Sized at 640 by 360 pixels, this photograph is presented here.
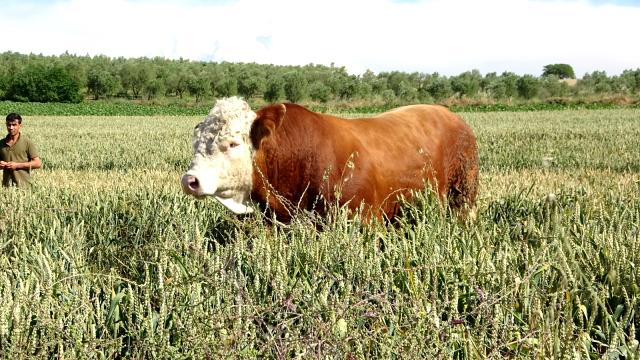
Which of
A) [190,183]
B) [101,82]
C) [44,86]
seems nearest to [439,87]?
[101,82]

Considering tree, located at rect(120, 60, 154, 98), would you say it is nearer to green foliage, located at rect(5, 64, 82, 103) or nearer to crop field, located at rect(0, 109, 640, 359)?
green foliage, located at rect(5, 64, 82, 103)

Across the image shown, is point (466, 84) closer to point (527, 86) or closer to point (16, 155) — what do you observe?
point (527, 86)

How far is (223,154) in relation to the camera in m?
5.00

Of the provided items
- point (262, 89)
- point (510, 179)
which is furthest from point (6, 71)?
point (510, 179)

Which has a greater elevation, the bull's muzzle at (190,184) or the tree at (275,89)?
the bull's muzzle at (190,184)

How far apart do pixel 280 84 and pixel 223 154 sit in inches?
2652

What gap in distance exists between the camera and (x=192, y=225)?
18.0 feet

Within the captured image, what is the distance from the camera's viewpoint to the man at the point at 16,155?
8.55 meters

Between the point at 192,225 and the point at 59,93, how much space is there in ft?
237

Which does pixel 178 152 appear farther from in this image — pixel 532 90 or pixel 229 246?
pixel 532 90

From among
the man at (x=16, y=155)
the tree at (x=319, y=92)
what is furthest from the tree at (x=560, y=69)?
the man at (x=16, y=155)

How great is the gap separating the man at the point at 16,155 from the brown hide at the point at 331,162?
15.3 ft

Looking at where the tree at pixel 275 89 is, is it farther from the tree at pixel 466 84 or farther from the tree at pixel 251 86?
the tree at pixel 466 84

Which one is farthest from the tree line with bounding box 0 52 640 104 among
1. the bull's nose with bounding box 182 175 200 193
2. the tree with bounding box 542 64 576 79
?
the tree with bounding box 542 64 576 79
